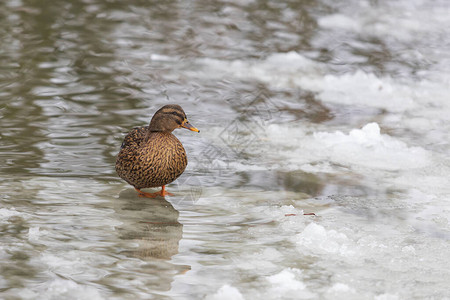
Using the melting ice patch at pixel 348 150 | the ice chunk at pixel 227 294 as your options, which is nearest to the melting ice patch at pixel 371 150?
the melting ice patch at pixel 348 150

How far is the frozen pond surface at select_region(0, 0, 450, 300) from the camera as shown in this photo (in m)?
3.77

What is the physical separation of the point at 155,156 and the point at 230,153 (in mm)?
1118

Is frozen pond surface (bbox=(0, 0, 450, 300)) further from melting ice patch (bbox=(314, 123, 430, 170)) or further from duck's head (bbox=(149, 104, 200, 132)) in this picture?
duck's head (bbox=(149, 104, 200, 132))

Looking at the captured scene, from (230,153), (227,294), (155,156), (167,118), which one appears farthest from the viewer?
(230,153)

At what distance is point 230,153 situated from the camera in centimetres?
591

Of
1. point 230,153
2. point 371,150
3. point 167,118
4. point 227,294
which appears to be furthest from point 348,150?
point 227,294

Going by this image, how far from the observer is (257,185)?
5.23 metres

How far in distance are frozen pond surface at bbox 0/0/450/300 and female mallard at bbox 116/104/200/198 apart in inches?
6.8

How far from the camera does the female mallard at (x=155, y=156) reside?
4906mm

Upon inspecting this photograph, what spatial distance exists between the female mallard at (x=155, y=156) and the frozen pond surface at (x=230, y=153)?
172 millimetres

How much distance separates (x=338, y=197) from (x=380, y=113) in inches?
90.1

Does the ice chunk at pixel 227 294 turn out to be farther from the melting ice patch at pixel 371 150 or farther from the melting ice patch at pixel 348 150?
the melting ice patch at pixel 371 150

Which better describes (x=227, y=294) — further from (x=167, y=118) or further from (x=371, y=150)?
(x=371, y=150)

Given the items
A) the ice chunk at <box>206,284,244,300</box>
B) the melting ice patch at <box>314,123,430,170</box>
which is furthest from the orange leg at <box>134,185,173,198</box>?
the ice chunk at <box>206,284,244,300</box>
